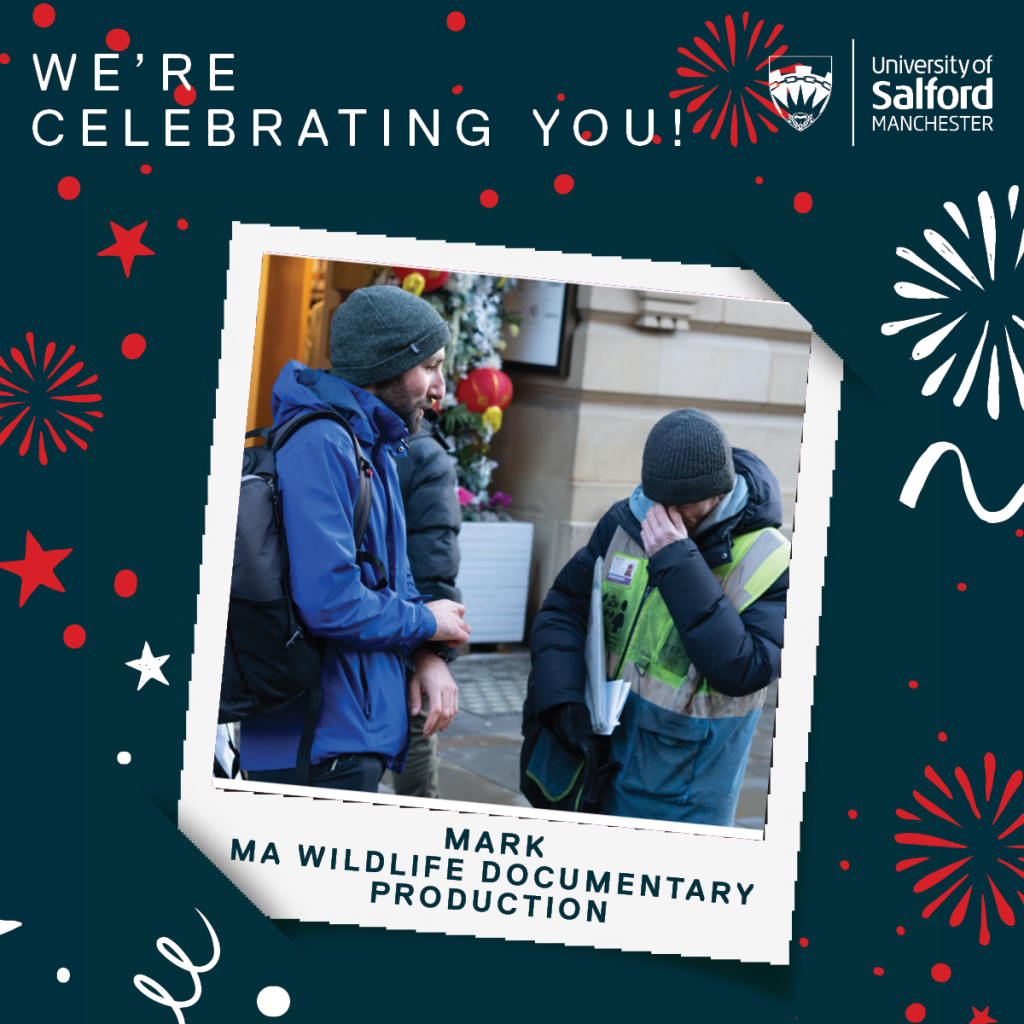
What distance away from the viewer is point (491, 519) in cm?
819

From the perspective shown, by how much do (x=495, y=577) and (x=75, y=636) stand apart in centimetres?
581

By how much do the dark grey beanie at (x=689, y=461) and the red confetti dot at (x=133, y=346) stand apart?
1.18 metres

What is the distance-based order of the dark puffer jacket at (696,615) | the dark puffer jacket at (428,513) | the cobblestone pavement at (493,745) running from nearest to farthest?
the dark puffer jacket at (696,615), the dark puffer jacket at (428,513), the cobblestone pavement at (493,745)

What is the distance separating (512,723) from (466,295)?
276cm

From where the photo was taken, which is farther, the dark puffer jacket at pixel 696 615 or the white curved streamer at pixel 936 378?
the dark puffer jacket at pixel 696 615

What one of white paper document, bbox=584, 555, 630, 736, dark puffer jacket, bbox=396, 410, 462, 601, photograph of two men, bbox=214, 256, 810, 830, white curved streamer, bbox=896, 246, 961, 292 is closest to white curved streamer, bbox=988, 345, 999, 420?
white curved streamer, bbox=896, 246, 961, 292

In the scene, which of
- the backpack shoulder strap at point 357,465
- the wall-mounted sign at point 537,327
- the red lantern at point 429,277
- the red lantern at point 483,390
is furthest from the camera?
the wall-mounted sign at point 537,327

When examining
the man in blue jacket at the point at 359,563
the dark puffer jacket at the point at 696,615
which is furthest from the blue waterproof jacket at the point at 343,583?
the dark puffer jacket at the point at 696,615

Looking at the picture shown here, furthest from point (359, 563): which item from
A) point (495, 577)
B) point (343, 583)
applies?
point (495, 577)

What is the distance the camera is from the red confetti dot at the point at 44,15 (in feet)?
7.39

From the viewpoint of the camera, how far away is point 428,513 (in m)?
4.07

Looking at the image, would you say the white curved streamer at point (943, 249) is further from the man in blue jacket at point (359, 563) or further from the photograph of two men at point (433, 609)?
the man in blue jacket at point (359, 563)

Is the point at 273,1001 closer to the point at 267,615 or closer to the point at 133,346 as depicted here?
the point at 267,615

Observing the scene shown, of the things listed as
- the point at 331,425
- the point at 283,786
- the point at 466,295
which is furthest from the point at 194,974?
the point at 466,295
